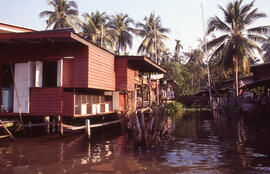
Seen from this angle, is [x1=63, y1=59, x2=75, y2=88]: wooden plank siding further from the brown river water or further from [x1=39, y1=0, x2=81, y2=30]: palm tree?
[x1=39, y1=0, x2=81, y2=30]: palm tree

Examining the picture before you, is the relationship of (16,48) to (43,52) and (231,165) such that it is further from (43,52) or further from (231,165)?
(231,165)

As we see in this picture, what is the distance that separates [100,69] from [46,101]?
3.74m

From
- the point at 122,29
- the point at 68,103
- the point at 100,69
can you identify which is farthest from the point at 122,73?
the point at 122,29

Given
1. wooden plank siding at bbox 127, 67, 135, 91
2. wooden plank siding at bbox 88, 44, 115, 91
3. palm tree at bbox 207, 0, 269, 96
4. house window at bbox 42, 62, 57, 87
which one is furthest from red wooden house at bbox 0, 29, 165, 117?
palm tree at bbox 207, 0, 269, 96

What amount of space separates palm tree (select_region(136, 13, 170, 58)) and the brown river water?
28.3m

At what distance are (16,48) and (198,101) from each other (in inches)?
1296

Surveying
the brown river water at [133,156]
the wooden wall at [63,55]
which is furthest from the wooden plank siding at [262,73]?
the wooden wall at [63,55]

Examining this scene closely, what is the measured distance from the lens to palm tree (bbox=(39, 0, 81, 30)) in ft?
110

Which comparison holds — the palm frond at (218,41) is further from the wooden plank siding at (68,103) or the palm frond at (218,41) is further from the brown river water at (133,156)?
the wooden plank siding at (68,103)

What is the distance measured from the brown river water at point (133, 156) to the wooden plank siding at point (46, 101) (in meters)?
1.66

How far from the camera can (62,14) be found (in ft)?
112

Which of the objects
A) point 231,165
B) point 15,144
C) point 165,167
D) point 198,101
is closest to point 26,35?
point 15,144

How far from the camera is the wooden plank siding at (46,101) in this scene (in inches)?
487

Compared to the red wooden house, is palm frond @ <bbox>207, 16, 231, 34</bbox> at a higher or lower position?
higher
